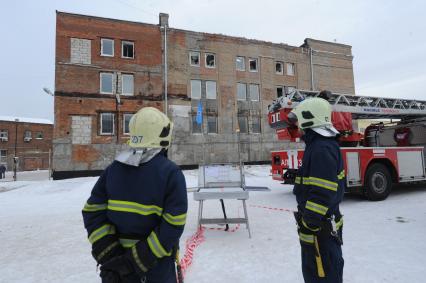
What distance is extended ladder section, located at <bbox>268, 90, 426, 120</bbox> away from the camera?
28.7ft

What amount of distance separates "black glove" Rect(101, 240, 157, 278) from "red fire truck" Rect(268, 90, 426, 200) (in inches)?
199

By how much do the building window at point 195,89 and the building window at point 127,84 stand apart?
469cm

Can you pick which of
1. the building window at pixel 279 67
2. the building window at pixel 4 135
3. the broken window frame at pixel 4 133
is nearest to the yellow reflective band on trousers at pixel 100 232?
the building window at pixel 279 67

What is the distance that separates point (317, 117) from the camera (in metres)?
2.52

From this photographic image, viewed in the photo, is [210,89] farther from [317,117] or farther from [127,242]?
[127,242]

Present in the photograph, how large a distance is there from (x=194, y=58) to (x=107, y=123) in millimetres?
8648

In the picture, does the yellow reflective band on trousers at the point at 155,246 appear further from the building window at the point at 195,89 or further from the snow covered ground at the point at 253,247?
the building window at the point at 195,89

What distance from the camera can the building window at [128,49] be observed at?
22.0 meters

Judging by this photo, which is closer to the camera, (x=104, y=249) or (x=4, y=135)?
(x=104, y=249)

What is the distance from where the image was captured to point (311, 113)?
2541 millimetres

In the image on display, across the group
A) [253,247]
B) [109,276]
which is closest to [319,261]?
[109,276]

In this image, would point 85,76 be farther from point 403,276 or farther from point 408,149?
point 403,276

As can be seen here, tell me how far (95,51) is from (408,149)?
65.8ft

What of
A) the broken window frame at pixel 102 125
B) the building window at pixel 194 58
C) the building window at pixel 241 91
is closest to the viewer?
the broken window frame at pixel 102 125
